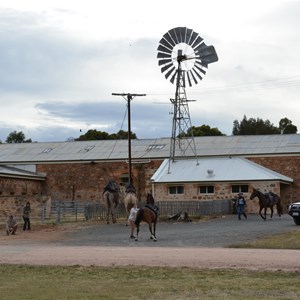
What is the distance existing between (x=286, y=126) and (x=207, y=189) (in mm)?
54874

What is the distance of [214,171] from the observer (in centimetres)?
4838

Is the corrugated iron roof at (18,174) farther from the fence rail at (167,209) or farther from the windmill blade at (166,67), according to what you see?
the windmill blade at (166,67)

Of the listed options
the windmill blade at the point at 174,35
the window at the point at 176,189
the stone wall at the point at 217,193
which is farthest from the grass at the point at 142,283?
the windmill blade at the point at 174,35

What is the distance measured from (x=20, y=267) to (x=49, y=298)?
5722 millimetres

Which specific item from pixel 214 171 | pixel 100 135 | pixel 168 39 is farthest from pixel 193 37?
pixel 100 135

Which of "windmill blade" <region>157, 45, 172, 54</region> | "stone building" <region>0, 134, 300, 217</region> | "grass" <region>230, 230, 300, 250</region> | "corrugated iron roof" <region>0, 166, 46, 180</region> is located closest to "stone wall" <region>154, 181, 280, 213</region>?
"stone building" <region>0, 134, 300, 217</region>

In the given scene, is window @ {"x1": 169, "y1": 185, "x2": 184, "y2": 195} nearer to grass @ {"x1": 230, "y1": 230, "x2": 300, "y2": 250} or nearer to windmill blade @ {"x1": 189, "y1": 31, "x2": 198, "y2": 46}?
windmill blade @ {"x1": 189, "y1": 31, "x2": 198, "y2": 46}

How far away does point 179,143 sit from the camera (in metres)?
54.9

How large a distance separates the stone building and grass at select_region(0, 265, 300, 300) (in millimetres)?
30461

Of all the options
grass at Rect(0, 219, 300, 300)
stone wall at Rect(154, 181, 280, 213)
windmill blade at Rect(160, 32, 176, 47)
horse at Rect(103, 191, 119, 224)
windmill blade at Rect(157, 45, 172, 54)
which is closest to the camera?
grass at Rect(0, 219, 300, 300)

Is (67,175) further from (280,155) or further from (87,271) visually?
(87,271)

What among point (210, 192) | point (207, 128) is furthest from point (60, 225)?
point (207, 128)

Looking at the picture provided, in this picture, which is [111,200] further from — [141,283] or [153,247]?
[141,283]

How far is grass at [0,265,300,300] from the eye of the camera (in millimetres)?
13016
